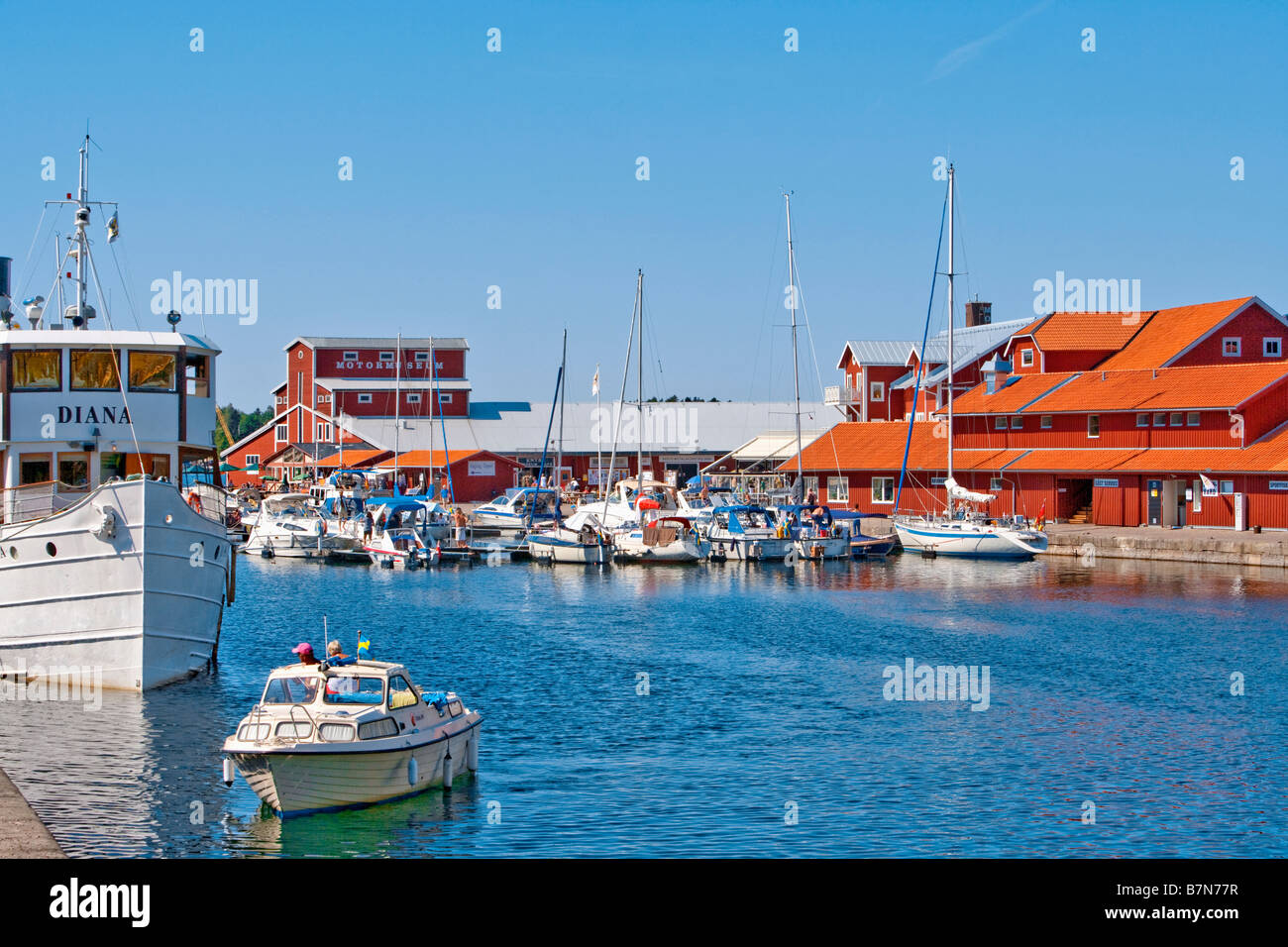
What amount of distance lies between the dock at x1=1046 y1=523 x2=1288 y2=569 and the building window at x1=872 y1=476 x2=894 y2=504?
507 inches

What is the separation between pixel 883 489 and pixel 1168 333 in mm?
19869

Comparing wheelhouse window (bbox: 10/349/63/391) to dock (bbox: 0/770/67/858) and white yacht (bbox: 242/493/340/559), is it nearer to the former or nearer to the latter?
dock (bbox: 0/770/67/858)

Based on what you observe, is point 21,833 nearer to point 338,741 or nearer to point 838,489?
point 338,741

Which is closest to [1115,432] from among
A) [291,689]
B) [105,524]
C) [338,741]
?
[105,524]

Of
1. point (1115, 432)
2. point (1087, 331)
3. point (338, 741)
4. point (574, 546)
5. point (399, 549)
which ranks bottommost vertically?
point (338, 741)

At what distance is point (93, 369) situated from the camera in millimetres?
29422

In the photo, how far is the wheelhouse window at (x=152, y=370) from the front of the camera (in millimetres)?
29688

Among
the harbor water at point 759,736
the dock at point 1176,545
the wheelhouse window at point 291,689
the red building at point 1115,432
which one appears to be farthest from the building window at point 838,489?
the wheelhouse window at point 291,689

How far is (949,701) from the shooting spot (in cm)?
3009

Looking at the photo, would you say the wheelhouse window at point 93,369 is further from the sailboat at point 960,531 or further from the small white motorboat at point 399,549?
the sailboat at point 960,531

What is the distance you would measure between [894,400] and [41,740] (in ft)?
264

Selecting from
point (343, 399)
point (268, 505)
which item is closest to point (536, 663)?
point (268, 505)

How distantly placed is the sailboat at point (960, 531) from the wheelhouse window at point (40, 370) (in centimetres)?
4569

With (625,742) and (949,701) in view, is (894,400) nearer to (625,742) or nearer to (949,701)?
(949,701)
